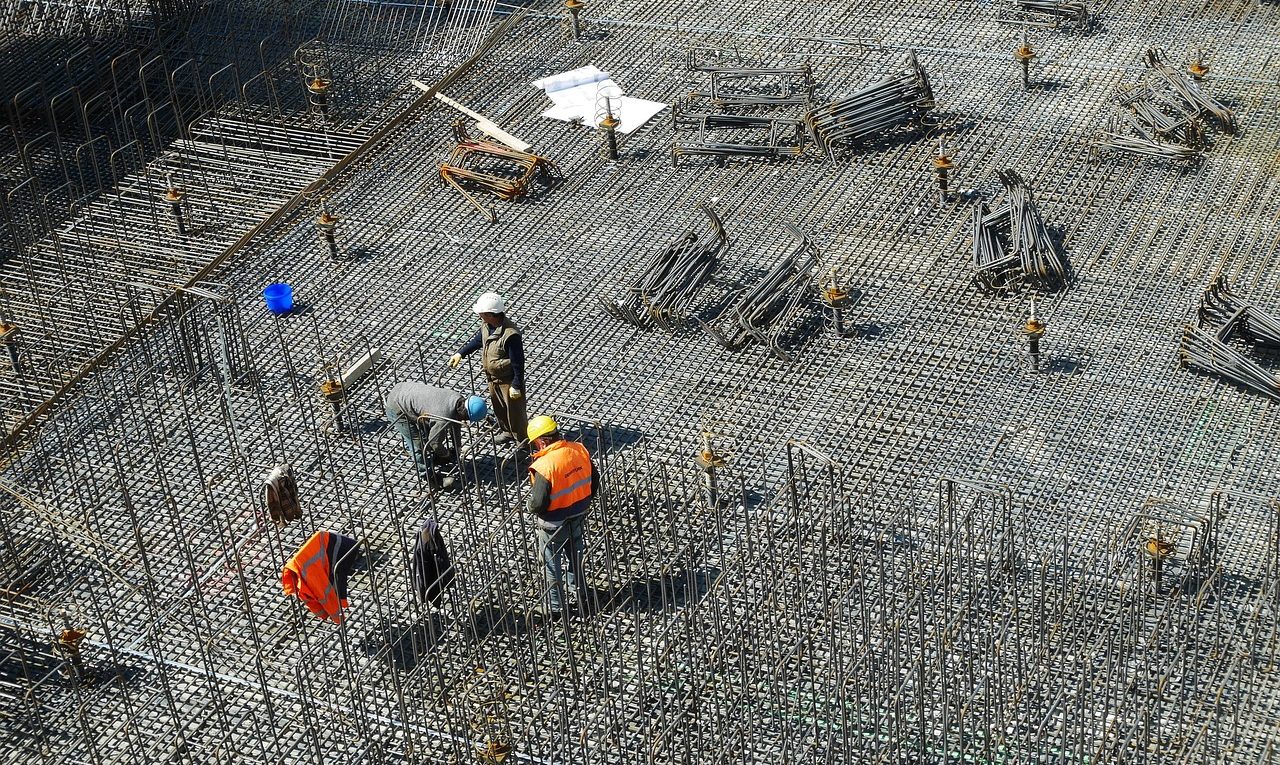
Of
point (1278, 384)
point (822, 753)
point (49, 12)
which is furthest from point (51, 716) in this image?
point (49, 12)

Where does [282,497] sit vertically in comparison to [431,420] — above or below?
below

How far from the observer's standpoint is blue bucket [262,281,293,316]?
20.9m

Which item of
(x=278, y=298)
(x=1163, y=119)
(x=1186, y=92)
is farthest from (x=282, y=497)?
(x=1186, y=92)

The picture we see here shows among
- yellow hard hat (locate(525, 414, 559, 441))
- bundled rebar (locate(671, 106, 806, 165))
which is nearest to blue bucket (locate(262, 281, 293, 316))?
yellow hard hat (locate(525, 414, 559, 441))

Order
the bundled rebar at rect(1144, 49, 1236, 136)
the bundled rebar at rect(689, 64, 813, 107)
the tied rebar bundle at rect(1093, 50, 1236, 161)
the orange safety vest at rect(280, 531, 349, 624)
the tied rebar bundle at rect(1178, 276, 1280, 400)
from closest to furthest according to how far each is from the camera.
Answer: the orange safety vest at rect(280, 531, 349, 624) < the tied rebar bundle at rect(1178, 276, 1280, 400) < the tied rebar bundle at rect(1093, 50, 1236, 161) < the bundled rebar at rect(1144, 49, 1236, 136) < the bundled rebar at rect(689, 64, 813, 107)

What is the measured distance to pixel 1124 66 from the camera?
24.5 m

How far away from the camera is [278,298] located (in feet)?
68.5

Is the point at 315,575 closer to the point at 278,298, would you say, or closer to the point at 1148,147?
the point at 278,298

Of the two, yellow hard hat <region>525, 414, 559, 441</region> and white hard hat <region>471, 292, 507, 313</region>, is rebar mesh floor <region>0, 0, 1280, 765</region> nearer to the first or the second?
yellow hard hat <region>525, 414, 559, 441</region>

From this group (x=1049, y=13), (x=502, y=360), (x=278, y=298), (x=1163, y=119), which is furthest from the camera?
(x=1049, y=13)

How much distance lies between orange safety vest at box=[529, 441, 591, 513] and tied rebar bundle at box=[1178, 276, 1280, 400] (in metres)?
6.34

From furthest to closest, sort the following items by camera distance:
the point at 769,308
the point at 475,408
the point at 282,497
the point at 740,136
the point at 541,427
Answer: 1. the point at 740,136
2. the point at 769,308
3. the point at 475,408
4. the point at 282,497
5. the point at 541,427

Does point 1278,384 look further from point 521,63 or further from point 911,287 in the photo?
point 521,63

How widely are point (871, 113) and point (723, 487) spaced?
22.7 feet
